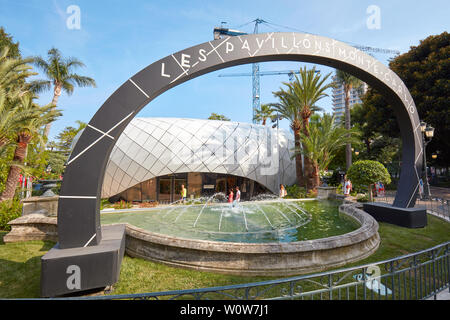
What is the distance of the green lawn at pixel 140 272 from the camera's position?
4297 millimetres

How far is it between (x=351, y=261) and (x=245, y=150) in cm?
1762

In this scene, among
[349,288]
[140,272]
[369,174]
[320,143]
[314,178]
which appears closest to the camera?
[349,288]

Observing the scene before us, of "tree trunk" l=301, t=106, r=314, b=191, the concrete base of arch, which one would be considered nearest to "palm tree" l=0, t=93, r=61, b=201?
the concrete base of arch

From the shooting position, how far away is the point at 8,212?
8461 mm

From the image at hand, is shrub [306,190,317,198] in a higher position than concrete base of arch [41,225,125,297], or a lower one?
lower

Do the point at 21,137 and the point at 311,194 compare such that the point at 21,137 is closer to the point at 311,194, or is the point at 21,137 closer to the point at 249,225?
the point at 249,225

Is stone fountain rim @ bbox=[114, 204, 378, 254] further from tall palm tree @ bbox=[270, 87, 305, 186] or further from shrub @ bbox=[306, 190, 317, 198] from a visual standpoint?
tall palm tree @ bbox=[270, 87, 305, 186]

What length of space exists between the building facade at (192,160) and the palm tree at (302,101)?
7.93 ft

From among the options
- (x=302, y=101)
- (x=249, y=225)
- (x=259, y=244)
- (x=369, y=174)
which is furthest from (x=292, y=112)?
(x=259, y=244)

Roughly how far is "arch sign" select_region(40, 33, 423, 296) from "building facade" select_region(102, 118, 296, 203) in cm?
1495

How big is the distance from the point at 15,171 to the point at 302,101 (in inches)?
799

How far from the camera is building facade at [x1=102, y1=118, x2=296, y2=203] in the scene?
20156 mm

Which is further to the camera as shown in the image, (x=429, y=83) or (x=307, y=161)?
(x=429, y=83)

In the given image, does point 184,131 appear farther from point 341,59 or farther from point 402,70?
point 402,70
